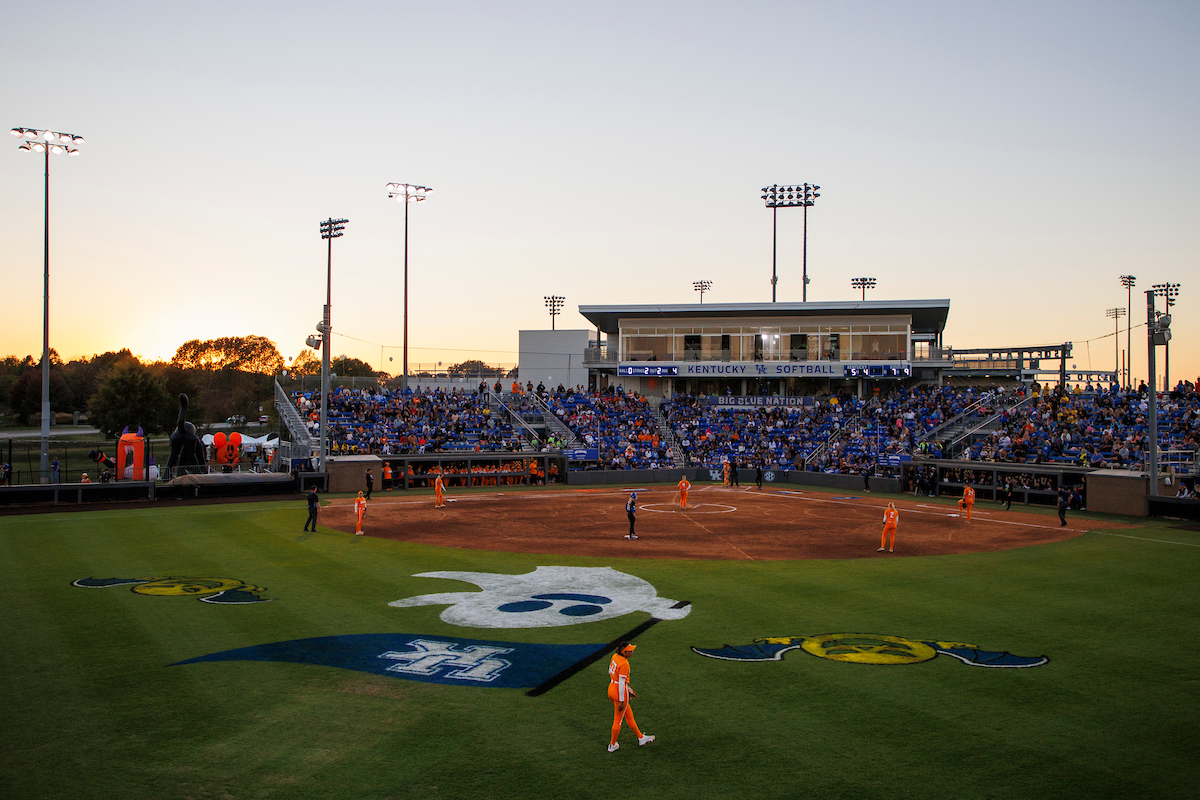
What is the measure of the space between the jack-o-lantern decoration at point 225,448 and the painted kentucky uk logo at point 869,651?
43.7 m

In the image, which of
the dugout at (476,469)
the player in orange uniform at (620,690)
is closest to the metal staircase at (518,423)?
the dugout at (476,469)

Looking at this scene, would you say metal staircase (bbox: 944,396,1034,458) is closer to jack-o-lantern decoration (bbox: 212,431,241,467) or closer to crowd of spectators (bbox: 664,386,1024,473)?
crowd of spectators (bbox: 664,386,1024,473)

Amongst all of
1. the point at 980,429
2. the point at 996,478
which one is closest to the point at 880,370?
the point at 980,429

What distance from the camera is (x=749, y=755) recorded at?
1045 centimetres

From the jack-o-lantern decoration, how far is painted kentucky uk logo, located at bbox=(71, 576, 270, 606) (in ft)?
103

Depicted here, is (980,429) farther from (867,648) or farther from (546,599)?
(546,599)

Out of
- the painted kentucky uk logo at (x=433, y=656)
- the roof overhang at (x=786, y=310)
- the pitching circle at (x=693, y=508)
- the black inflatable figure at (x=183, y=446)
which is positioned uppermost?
the roof overhang at (x=786, y=310)

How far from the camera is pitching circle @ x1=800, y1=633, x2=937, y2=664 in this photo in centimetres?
1448

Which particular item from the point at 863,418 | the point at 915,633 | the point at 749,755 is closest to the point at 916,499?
the point at 863,418

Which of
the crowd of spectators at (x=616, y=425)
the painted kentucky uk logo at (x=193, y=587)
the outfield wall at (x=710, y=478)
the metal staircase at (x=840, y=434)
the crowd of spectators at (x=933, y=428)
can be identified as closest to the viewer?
the painted kentucky uk logo at (x=193, y=587)

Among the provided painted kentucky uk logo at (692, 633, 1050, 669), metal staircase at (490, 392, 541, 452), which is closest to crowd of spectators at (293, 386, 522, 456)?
metal staircase at (490, 392, 541, 452)

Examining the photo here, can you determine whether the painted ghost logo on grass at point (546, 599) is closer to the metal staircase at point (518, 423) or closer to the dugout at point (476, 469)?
the dugout at point (476, 469)

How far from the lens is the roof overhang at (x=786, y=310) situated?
62094mm

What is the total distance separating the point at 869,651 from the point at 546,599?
7.85 metres
